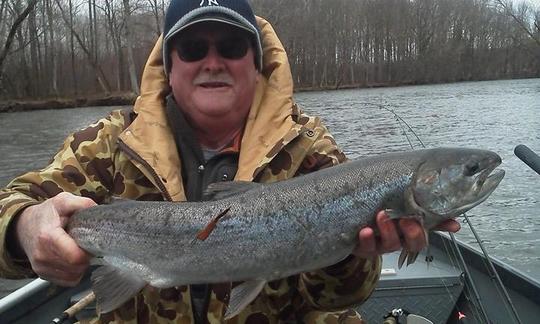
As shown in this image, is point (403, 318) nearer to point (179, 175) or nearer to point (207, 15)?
point (179, 175)

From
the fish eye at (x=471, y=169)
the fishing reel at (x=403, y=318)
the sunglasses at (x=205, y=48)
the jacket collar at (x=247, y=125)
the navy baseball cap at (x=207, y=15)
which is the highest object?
the navy baseball cap at (x=207, y=15)

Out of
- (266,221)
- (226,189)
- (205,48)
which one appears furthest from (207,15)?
(266,221)

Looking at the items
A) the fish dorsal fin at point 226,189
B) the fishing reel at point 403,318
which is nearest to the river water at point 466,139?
the fishing reel at point 403,318

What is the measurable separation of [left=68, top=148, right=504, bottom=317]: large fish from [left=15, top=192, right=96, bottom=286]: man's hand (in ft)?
0.26

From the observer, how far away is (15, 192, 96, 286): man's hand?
7.89 feet

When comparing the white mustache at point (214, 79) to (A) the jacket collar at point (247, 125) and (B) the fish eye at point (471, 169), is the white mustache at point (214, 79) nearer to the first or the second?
(A) the jacket collar at point (247, 125)

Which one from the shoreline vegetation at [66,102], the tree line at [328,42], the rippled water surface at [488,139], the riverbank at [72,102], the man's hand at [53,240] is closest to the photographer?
the man's hand at [53,240]

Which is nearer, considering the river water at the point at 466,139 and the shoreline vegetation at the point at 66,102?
the river water at the point at 466,139

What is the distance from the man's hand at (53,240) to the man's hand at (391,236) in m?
1.24

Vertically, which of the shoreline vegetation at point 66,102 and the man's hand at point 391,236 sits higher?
the man's hand at point 391,236

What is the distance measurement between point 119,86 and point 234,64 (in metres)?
52.8

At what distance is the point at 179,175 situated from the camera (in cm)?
286

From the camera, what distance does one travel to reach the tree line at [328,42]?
171ft

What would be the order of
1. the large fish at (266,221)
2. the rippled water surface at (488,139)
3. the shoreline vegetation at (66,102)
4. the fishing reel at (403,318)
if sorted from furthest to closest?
1. the shoreline vegetation at (66,102)
2. the rippled water surface at (488,139)
3. the fishing reel at (403,318)
4. the large fish at (266,221)
